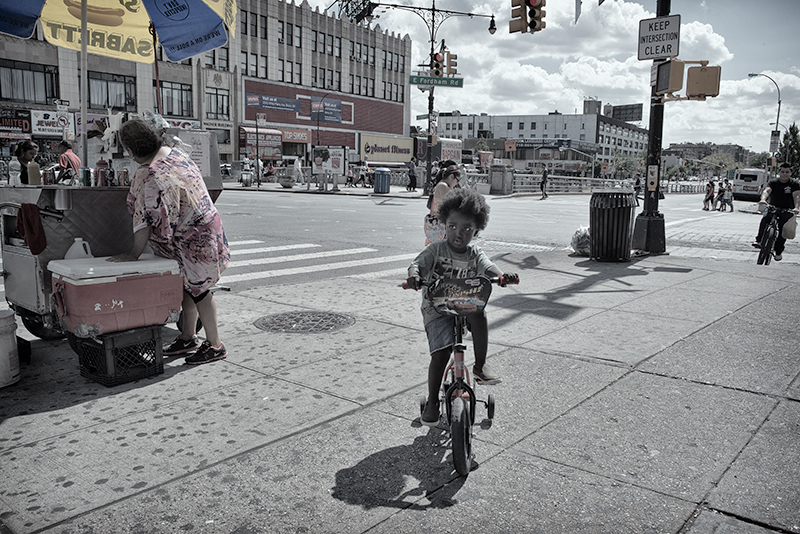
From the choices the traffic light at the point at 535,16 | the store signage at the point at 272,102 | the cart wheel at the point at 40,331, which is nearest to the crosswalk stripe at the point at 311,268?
the cart wheel at the point at 40,331

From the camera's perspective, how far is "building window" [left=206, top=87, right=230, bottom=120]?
5431 cm

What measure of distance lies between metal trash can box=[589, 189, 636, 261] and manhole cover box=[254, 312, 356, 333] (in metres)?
5.69

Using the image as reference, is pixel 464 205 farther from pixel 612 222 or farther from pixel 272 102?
pixel 272 102

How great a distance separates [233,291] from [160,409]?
3688mm

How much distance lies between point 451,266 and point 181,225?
224cm

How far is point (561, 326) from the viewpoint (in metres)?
5.88

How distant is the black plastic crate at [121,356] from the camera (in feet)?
13.6

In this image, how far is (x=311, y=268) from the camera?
365 inches

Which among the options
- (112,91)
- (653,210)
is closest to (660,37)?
(653,210)

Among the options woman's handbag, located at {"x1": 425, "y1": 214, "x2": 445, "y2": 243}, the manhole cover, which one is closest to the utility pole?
woman's handbag, located at {"x1": 425, "y1": 214, "x2": 445, "y2": 243}

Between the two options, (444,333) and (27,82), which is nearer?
(444,333)

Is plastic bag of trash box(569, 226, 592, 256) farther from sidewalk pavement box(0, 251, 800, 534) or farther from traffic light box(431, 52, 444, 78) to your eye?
traffic light box(431, 52, 444, 78)

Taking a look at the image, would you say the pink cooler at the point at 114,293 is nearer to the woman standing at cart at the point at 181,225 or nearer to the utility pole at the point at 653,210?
the woman standing at cart at the point at 181,225

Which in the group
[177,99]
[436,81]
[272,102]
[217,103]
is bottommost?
[436,81]
